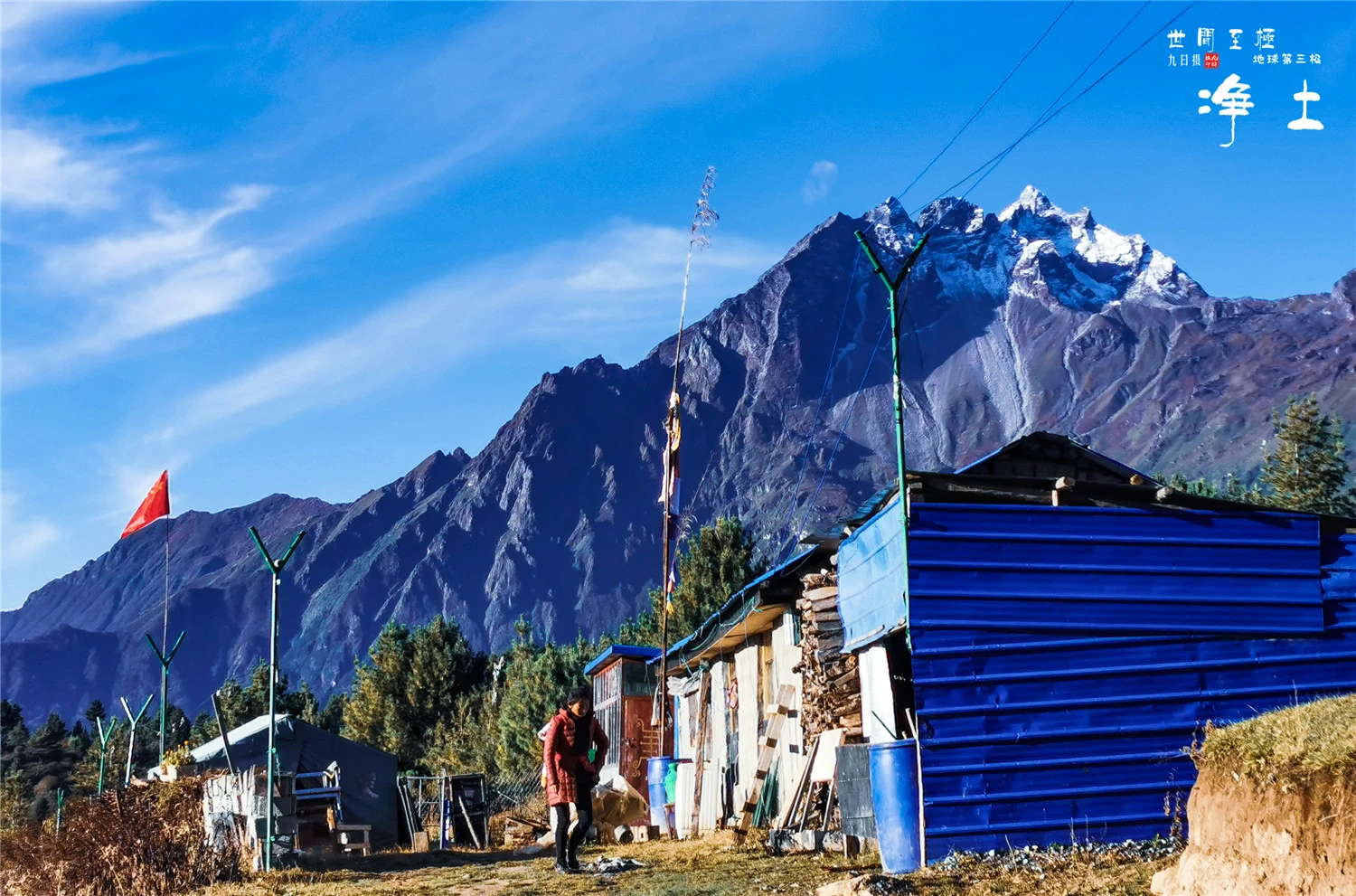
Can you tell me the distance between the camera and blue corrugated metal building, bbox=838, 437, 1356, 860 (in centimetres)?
1112

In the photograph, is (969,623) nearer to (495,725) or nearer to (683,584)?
(683,584)

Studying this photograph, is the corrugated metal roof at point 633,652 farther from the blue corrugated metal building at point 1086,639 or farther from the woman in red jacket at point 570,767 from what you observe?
the blue corrugated metal building at point 1086,639

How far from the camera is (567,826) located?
13.5 m

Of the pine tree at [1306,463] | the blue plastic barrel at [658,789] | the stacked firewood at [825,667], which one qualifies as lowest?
the blue plastic barrel at [658,789]

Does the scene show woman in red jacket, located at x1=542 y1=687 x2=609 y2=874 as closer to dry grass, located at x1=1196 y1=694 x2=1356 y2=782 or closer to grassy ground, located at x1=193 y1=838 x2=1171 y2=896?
grassy ground, located at x1=193 y1=838 x2=1171 y2=896

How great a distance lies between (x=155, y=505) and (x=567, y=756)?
41.9 ft

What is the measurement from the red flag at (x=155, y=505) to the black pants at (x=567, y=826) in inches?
479

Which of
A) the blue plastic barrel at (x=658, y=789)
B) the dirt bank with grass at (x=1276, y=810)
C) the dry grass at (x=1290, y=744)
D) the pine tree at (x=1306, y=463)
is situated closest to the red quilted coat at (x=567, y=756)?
the dirt bank with grass at (x=1276, y=810)

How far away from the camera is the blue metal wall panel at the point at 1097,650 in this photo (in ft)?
36.5

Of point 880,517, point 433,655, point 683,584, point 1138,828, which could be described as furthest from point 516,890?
point 433,655

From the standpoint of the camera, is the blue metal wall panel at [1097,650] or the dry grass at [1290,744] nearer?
the dry grass at [1290,744]

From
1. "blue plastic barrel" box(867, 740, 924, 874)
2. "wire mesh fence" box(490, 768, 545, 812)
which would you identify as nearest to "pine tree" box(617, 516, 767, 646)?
"wire mesh fence" box(490, 768, 545, 812)

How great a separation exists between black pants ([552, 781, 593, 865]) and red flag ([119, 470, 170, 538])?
12164 millimetres

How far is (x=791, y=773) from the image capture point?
18031 millimetres
